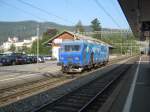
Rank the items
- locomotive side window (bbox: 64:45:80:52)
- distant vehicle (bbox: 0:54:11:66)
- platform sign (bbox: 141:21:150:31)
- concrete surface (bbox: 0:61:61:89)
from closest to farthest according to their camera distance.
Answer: concrete surface (bbox: 0:61:61:89)
locomotive side window (bbox: 64:45:80:52)
platform sign (bbox: 141:21:150:31)
distant vehicle (bbox: 0:54:11:66)

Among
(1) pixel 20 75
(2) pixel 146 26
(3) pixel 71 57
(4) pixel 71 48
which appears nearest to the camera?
(1) pixel 20 75

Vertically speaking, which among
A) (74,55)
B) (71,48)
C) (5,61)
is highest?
(71,48)

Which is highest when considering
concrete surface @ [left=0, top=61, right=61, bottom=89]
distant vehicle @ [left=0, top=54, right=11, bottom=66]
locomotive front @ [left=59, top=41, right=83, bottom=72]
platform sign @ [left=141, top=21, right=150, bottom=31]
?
platform sign @ [left=141, top=21, right=150, bottom=31]

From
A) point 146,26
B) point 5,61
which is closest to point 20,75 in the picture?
point 146,26

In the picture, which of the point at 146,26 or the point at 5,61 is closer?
the point at 146,26

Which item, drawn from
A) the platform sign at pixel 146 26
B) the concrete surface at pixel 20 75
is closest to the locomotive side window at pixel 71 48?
the concrete surface at pixel 20 75

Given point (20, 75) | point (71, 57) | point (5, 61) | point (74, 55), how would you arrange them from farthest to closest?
point (5, 61) → point (71, 57) → point (74, 55) → point (20, 75)

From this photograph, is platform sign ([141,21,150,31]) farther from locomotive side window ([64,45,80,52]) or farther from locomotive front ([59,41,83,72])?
locomotive side window ([64,45,80,52])

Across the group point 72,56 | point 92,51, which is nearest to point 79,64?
point 72,56

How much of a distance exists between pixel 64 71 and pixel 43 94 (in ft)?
50.3

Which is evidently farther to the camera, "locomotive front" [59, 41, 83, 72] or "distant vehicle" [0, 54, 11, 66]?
"distant vehicle" [0, 54, 11, 66]

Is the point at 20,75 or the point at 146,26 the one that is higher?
Answer: the point at 146,26

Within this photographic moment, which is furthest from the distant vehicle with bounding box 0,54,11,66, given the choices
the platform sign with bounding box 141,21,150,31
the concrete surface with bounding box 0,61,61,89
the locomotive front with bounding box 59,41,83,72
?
the platform sign with bounding box 141,21,150,31

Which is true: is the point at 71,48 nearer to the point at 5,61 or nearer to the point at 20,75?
the point at 20,75
